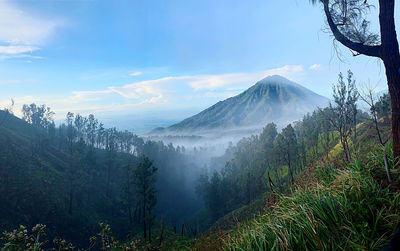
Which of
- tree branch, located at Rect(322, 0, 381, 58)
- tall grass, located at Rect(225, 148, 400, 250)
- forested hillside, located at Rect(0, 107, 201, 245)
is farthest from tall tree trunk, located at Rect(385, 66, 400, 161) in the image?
forested hillside, located at Rect(0, 107, 201, 245)

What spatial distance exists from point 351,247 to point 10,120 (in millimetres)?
105438

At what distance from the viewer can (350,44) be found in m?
4.79

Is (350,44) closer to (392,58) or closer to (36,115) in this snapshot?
(392,58)

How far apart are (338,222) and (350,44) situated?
4.12 metres

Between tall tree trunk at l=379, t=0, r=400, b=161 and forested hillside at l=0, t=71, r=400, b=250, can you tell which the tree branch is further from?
forested hillside at l=0, t=71, r=400, b=250

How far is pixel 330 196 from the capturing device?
3.32 metres

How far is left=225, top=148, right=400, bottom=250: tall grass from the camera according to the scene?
2.63 meters

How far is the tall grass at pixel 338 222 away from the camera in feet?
8.62

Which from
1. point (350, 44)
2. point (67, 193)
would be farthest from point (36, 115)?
point (350, 44)

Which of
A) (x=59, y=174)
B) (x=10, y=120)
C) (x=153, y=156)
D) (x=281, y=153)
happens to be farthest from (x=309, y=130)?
(x=10, y=120)

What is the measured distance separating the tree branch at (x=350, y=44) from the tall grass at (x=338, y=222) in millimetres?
2775

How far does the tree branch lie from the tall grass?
2.77m

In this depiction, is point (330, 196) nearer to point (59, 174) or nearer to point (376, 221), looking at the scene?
point (376, 221)

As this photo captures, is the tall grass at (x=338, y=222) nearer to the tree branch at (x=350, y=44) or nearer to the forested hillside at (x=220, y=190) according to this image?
the forested hillside at (x=220, y=190)
